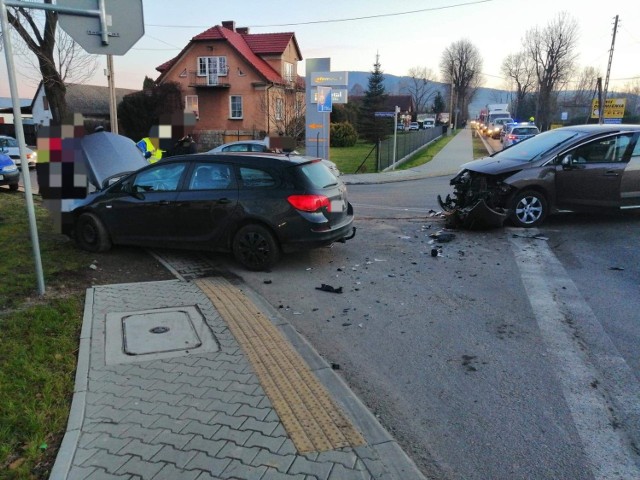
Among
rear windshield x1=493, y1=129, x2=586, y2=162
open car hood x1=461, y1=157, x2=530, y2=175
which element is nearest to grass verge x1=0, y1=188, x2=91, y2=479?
open car hood x1=461, y1=157, x2=530, y2=175

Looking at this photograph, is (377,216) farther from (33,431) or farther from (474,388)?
(33,431)

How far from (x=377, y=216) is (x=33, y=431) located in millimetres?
8643

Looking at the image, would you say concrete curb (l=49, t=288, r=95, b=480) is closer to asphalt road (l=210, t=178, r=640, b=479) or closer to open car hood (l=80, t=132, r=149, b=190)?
asphalt road (l=210, t=178, r=640, b=479)

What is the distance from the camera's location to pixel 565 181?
348 inches

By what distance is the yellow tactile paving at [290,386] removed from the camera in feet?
10.0

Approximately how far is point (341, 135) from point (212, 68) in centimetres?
1234

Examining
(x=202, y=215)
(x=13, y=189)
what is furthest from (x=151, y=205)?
(x=13, y=189)

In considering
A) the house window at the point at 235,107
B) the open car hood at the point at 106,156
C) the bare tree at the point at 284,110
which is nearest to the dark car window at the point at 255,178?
the open car hood at the point at 106,156

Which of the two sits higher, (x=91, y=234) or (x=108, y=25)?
(x=108, y=25)

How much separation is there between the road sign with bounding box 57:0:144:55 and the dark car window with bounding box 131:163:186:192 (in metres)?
1.89

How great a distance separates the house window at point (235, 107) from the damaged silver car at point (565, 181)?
34.9 metres

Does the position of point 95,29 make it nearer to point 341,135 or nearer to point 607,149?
point 607,149

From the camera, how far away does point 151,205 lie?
698 centimetres

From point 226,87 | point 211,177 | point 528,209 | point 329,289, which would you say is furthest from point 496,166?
point 226,87
